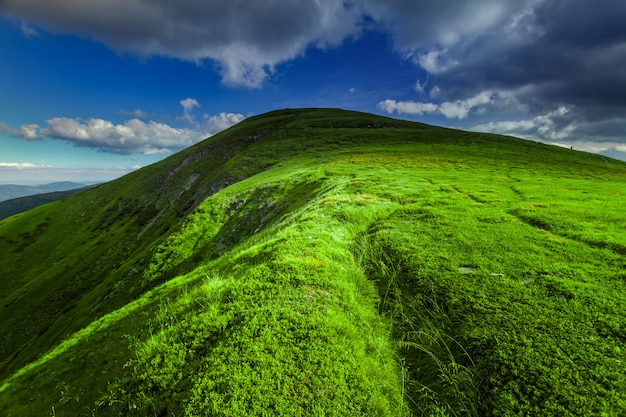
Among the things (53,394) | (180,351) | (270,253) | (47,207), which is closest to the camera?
(180,351)

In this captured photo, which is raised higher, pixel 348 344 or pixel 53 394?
pixel 348 344

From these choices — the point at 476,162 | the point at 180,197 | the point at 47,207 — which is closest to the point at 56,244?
the point at 47,207

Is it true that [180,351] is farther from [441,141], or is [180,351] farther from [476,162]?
[441,141]

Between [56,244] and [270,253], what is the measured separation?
13554 centimetres

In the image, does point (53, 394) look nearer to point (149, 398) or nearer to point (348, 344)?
point (149, 398)

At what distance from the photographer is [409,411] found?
755cm

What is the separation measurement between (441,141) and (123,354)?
120 metres

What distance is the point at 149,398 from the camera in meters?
7.79

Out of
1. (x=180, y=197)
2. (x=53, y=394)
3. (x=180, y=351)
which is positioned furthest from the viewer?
(x=180, y=197)

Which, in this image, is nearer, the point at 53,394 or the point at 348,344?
the point at 348,344

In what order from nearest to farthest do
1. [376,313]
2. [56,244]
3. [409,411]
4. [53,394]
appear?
[409,411]
[53,394]
[376,313]
[56,244]

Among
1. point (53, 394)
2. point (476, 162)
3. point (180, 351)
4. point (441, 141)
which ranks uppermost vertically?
point (441, 141)

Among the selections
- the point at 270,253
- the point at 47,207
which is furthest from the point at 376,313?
the point at 47,207

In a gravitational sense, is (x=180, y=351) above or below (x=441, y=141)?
below
